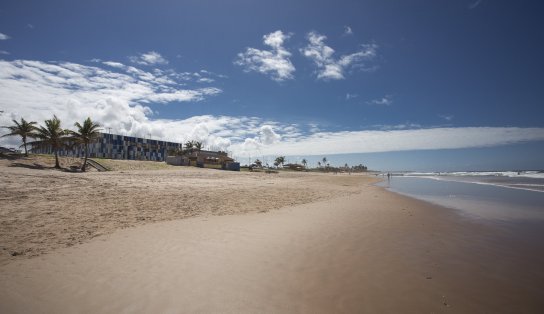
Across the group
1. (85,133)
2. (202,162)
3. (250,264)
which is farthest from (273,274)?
(202,162)

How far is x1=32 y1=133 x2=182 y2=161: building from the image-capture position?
10269cm

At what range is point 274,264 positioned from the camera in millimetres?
6445

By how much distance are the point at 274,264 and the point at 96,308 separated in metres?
3.77

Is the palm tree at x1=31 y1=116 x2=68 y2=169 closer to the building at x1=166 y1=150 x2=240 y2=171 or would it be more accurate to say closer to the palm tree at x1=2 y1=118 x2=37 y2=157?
the palm tree at x1=2 y1=118 x2=37 y2=157

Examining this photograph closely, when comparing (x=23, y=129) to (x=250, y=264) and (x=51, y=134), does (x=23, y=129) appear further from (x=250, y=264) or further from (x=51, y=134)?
(x=250, y=264)

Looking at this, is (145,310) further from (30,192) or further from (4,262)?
(30,192)

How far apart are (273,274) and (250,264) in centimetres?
75

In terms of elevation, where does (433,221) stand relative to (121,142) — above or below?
below

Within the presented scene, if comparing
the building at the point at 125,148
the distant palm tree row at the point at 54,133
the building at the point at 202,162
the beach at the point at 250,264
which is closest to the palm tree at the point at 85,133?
the distant palm tree row at the point at 54,133

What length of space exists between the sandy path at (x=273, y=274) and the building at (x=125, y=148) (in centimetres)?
11301

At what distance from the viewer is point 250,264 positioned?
20.9ft

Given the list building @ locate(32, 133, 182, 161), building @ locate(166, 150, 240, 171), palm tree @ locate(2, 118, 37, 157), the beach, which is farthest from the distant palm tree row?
building @ locate(32, 133, 182, 161)

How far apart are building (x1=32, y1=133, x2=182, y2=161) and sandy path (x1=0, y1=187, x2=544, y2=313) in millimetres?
113005

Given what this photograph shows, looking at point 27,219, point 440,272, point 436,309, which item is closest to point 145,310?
point 436,309
